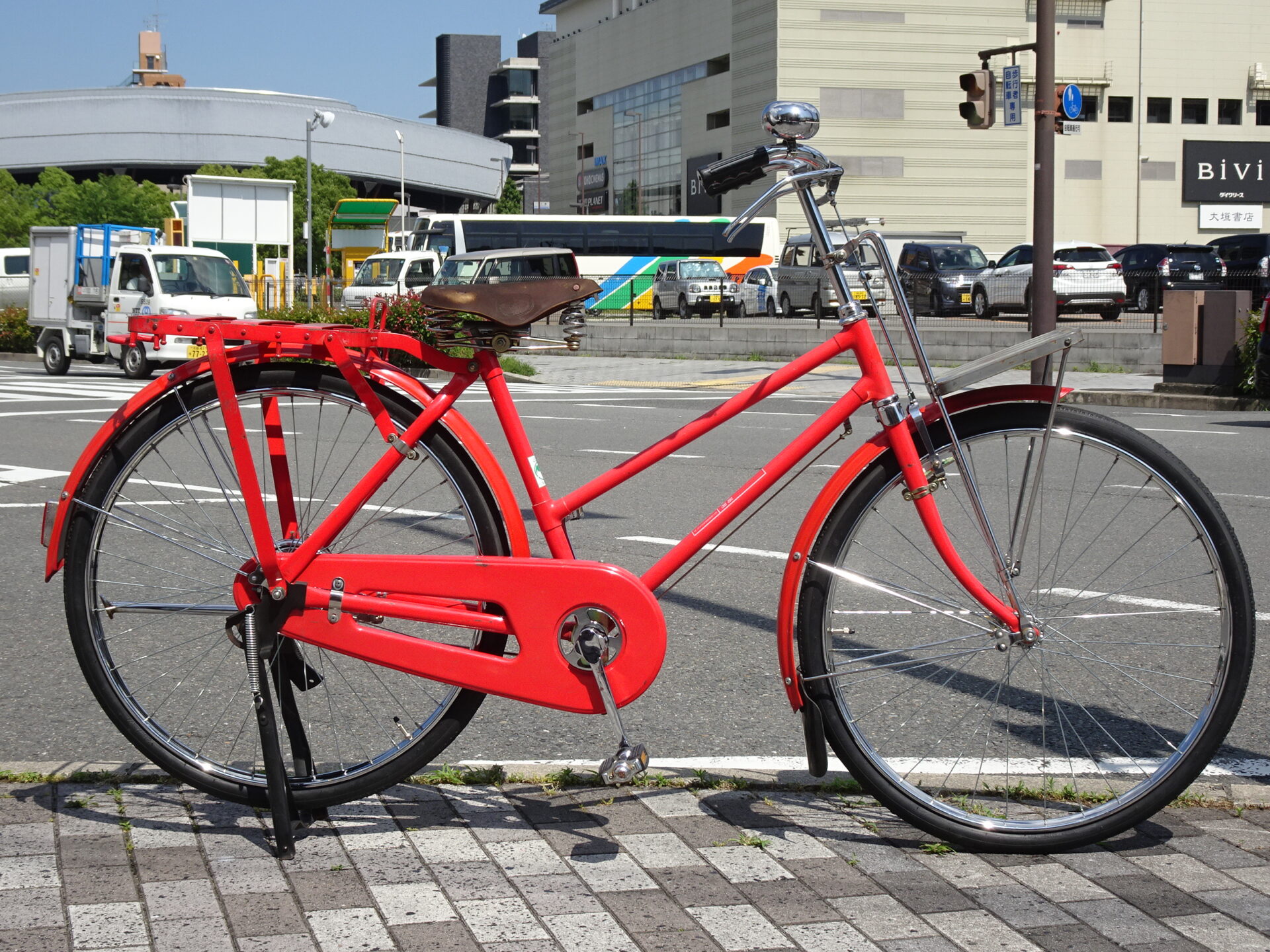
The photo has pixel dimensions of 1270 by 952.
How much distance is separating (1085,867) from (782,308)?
37964mm

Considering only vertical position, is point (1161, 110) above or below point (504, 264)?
above

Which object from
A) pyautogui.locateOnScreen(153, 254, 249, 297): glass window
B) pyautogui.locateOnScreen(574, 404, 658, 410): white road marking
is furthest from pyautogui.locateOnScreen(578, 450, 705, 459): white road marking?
pyautogui.locateOnScreen(153, 254, 249, 297): glass window

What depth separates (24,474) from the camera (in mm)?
9852

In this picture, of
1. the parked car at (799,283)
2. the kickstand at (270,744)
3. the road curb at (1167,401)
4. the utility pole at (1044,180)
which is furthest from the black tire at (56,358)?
the kickstand at (270,744)

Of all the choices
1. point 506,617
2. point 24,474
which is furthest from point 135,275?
point 506,617

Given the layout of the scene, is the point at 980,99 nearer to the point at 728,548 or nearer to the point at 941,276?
the point at 728,548

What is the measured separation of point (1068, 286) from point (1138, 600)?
2824 centimetres

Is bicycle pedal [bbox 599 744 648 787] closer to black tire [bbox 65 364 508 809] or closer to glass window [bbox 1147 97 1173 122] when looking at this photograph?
black tire [bbox 65 364 508 809]

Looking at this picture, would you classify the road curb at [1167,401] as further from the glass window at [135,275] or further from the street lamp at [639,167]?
the street lamp at [639,167]

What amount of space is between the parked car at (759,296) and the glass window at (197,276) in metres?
19.7

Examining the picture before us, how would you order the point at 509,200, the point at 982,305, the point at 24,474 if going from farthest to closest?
the point at 509,200, the point at 982,305, the point at 24,474

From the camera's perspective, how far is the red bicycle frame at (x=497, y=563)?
9.96ft

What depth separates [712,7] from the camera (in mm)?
76375

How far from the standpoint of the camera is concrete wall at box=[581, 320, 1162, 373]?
24031 mm
